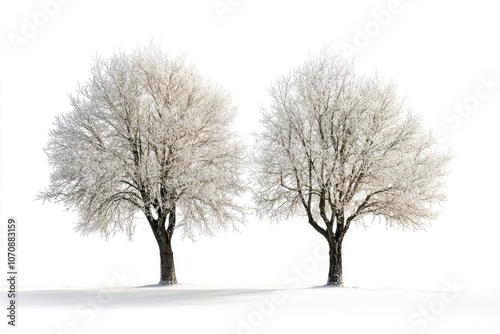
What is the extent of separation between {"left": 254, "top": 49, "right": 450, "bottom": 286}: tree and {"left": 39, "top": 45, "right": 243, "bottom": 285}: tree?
2198 millimetres

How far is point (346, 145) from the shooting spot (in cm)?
2822

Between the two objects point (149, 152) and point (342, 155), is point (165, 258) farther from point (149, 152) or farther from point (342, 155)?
point (342, 155)

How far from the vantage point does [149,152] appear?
98.5 ft

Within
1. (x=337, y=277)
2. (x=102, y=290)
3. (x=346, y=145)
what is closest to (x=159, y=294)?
(x=102, y=290)

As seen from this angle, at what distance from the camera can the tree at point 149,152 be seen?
29.5m

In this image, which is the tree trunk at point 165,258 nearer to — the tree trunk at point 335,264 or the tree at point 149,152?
the tree at point 149,152

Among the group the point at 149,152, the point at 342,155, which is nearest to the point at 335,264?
the point at 342,155

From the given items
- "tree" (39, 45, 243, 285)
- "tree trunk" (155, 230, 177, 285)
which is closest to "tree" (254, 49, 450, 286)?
"tree" (39, 45, 243, 285)

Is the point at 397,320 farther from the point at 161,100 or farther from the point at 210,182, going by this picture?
the point at 161,100

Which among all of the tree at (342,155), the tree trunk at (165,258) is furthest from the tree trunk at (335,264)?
the tree trunk at (165,258)

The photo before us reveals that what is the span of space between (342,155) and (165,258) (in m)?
9.24

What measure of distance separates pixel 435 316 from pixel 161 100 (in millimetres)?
15909

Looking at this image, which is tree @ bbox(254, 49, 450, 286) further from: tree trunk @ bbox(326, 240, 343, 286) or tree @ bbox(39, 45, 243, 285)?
tree @ bbox(39, 45, 243, 285)

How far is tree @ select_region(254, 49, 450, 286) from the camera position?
92.1 ft
